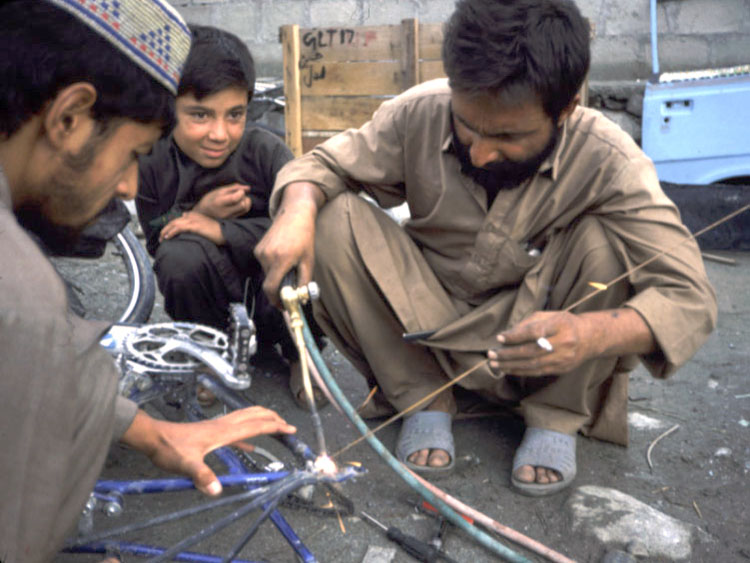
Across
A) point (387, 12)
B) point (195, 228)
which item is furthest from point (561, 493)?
point (387, 12)

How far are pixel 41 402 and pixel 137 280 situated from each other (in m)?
2.25

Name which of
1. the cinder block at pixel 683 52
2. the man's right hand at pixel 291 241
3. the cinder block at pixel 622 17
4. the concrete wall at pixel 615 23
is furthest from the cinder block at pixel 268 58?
the man's right hand at pixel 291 241

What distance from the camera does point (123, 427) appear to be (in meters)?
1.62

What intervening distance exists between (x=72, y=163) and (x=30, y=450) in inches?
24.8

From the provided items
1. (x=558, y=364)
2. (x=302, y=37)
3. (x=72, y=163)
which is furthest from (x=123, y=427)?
(x=302, y=37)

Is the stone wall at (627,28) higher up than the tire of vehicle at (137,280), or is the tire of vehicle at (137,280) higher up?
the stone wall at (627,28)

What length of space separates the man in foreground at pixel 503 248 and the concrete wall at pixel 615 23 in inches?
166

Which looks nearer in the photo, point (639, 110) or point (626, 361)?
point (626, 361)

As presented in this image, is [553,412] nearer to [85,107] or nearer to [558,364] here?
[558,364]

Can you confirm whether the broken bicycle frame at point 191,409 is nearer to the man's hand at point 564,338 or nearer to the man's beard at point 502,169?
the man's hand at point 564,338

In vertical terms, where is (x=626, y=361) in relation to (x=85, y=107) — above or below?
below

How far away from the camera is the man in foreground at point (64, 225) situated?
1.33 m

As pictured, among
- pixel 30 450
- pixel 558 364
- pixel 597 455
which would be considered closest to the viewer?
pixel 30 450

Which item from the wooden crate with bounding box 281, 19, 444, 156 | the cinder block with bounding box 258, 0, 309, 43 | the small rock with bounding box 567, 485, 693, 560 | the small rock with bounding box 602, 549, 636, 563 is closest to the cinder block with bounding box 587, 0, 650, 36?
the wooden crate with bounding box 281, 19, 444, 156
